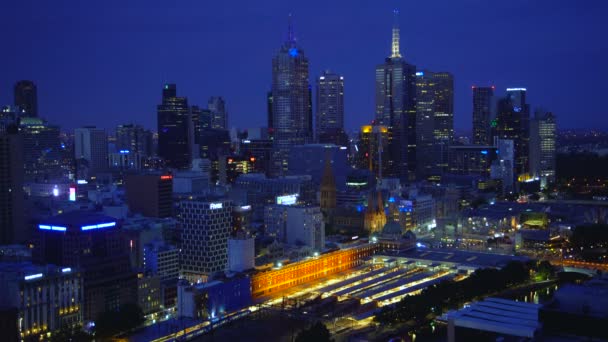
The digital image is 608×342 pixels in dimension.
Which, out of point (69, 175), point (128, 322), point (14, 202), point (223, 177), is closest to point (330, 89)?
point (223, 177)

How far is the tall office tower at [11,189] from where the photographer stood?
38.2 m

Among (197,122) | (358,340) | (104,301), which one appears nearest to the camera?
(358,340)

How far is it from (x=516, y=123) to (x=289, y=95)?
28657mm

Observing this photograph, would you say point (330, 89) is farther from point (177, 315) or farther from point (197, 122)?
point (177, 315)

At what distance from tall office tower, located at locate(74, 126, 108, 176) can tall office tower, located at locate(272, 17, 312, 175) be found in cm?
2097

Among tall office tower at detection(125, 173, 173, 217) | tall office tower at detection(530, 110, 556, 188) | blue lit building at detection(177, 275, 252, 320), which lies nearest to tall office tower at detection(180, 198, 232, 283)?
blue lit building at detection(177, 275, 252, 320)

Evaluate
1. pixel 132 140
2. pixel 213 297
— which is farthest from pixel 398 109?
pixel 213 297

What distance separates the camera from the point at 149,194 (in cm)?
4750

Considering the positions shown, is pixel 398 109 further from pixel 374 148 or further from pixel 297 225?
pixel 297 225

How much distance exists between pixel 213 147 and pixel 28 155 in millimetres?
27598

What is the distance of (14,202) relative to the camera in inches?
1545

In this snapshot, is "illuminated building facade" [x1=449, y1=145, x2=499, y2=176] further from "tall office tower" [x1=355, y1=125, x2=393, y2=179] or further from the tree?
the tree

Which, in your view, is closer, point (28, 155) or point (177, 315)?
point (177, 315)

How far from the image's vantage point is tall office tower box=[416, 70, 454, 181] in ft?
294
